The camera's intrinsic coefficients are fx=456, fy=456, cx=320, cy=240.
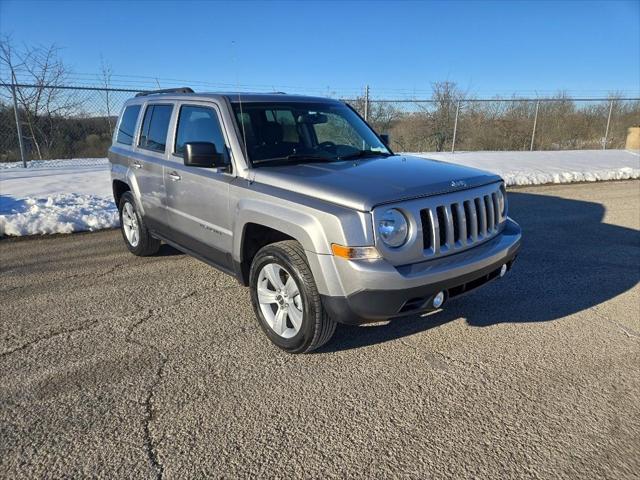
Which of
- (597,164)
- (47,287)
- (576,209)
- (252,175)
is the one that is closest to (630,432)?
(252,175)

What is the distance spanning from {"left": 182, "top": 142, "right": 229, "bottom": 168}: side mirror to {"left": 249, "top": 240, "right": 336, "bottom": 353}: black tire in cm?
87

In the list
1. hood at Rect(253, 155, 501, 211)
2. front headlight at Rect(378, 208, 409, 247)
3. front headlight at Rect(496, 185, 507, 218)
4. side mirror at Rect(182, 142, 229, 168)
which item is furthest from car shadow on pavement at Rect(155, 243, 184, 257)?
front headlight at Rect(496, 185, 507, 218)

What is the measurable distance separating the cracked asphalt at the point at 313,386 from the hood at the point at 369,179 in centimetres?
122

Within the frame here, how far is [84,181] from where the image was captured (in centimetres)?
1034

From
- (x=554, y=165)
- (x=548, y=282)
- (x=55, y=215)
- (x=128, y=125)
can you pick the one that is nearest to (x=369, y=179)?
(x=548, y=282)

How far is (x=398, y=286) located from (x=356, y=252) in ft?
1.11

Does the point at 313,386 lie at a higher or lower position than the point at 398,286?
lower

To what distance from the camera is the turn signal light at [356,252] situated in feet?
9.36

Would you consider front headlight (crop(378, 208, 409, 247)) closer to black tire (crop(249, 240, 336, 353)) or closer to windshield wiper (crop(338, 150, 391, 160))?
black tire (crop(249, 240, 336, 353))

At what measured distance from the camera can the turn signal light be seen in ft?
9.36

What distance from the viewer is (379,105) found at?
669 inches

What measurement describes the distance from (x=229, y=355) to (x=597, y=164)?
16.2 metres

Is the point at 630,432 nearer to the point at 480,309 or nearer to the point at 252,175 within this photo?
the point at 480,309

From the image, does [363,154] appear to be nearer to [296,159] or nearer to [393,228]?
[296,159]
